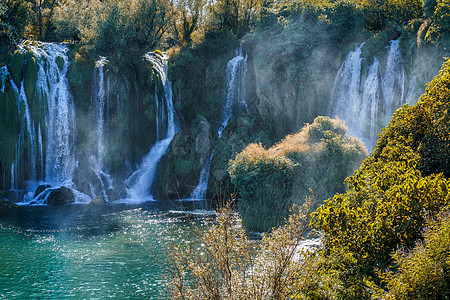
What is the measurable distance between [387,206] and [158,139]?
1121 inches

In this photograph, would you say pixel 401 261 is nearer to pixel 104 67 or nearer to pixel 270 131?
pixel 270 131

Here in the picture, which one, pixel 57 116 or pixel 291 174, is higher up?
pixel 57 116

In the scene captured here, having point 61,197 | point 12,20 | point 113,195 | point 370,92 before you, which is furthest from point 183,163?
point 12,20

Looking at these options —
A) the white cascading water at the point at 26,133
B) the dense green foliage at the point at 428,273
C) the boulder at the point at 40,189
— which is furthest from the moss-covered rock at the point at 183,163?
the dense green foliage at the point at 428,273

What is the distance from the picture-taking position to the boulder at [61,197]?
92.2 ft

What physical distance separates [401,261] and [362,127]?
75.1ft

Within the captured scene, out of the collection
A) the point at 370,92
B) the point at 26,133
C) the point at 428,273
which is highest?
the point at 370,92

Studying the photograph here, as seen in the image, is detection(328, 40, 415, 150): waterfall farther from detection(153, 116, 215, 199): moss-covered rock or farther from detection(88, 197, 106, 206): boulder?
detection(88, 197, 106, 206): boulder

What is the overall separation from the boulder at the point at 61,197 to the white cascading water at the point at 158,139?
4449 mm

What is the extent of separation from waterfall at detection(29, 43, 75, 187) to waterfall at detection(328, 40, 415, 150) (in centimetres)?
2246

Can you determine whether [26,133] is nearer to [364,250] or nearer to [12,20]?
[12,20]

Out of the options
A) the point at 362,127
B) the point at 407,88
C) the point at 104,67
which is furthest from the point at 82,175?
the point at 407,88

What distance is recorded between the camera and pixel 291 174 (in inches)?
761

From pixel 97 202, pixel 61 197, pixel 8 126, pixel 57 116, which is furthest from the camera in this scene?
pixel 57 116
